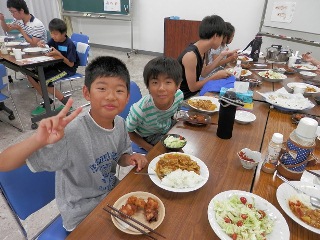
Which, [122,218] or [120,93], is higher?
[120,93]

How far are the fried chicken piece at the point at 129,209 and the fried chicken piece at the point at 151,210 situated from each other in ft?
0.14

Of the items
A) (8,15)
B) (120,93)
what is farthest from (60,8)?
(120,93)

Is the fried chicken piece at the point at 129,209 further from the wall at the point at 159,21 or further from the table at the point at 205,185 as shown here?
the wall at the point at 159,21

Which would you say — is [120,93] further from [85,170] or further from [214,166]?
[214,166]

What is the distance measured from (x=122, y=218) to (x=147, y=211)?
0.30ft

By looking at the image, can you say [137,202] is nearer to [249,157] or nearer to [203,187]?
[203,187]

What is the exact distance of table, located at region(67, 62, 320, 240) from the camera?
31.1 inches

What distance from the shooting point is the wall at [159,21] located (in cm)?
508

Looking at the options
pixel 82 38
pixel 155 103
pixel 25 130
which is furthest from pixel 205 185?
pixel 82 38

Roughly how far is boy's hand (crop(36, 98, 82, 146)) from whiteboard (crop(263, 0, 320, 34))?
15.8ft

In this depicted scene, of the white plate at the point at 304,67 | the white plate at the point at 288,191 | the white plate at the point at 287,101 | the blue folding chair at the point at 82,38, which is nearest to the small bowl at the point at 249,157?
the white plate at the point at 288,191

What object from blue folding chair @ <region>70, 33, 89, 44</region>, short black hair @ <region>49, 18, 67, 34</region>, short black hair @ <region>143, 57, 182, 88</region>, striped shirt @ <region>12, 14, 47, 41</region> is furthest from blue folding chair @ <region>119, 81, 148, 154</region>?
striped shirt @ <region>12, 14, 47, 41</region>

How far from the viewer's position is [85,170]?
109 cm

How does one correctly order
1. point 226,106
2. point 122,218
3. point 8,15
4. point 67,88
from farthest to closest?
point 8,15, point 67,88, point 226,106, point 122,218
